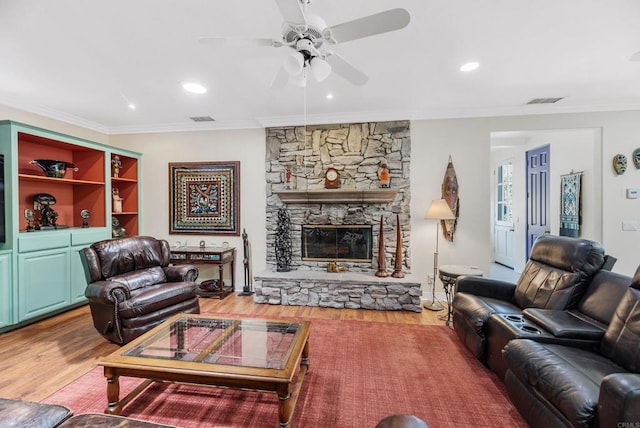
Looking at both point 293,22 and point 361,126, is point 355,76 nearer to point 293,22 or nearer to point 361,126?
point 293,22

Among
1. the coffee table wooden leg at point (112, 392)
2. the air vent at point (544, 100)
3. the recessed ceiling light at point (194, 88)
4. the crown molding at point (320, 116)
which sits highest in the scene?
the air vent at point (544, 100)

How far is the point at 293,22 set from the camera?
5.24ft

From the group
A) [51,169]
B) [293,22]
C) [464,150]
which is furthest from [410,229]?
[51,169]

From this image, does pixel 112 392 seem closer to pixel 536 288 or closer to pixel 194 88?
pixel 194 88

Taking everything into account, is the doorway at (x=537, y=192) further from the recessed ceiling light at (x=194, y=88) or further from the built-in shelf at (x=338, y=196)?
the recessed ceiling light at (x=194, y=88)

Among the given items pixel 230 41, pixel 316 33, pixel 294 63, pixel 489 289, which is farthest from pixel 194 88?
pixel 489 289

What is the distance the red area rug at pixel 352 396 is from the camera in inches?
70.7

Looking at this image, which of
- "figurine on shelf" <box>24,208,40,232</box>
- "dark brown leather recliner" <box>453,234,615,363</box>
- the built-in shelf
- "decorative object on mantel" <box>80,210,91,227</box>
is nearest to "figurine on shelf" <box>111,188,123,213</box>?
"decorative object on mantel" <box>80,210,91,227</box>

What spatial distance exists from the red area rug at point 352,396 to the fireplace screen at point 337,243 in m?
1.74

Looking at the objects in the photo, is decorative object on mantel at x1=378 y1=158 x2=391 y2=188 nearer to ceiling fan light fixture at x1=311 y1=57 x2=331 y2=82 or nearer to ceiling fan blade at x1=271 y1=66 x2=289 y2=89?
ceiling fan blade at x1=271 y1=66 x2=289 y2=89

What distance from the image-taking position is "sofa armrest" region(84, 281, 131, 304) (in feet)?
8.59

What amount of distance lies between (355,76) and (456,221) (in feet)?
9.13

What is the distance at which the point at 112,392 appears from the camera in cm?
175

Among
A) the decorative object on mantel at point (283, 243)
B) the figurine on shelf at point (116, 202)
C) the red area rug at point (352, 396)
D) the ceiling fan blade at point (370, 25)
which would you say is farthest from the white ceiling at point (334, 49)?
the red area rug at point (352, 396)
